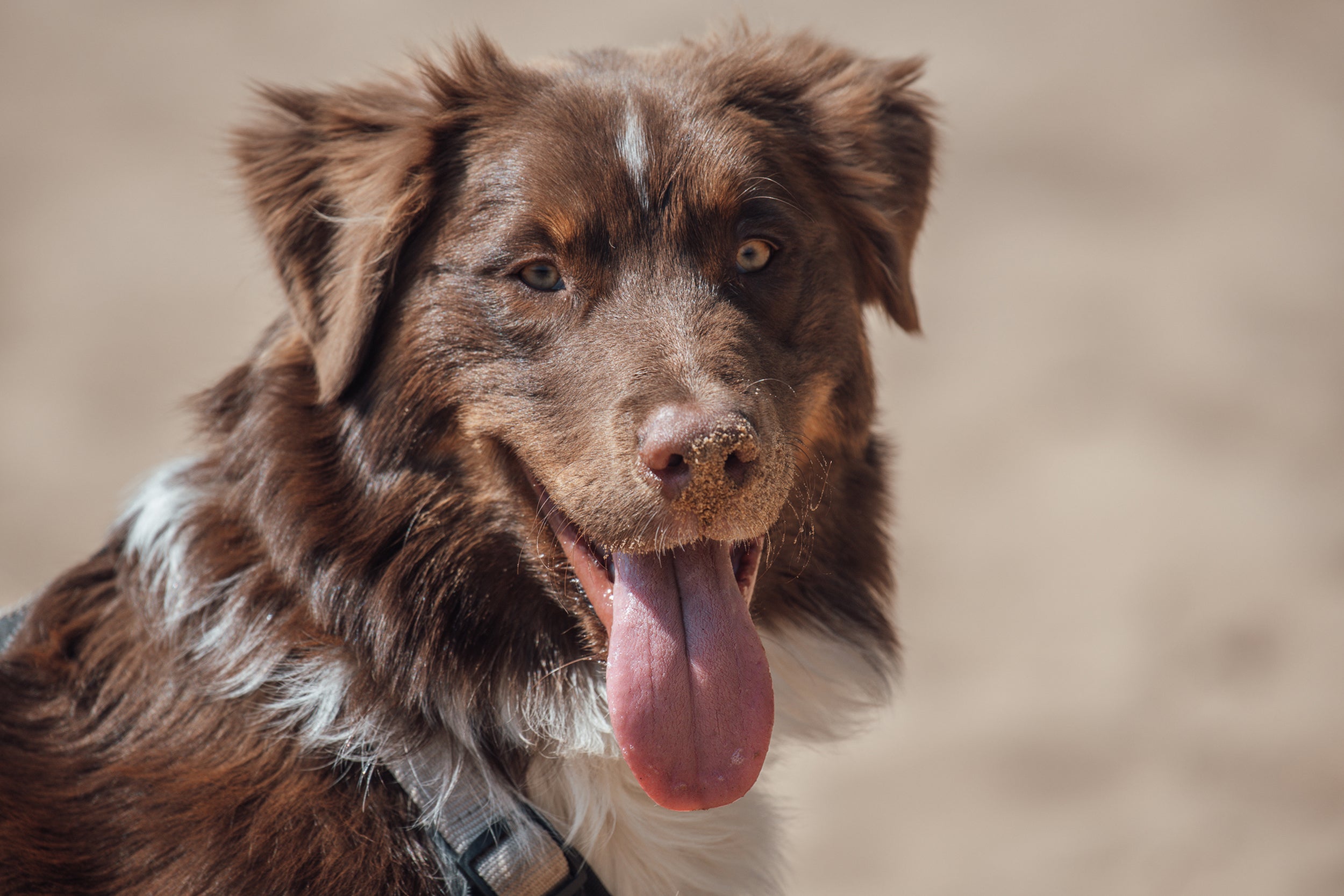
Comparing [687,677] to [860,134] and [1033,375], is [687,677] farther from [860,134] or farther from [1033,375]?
[1033,375]

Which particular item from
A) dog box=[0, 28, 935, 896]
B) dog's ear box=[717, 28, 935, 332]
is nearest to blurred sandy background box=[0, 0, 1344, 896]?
dog box=[0, 28, 935, 896]

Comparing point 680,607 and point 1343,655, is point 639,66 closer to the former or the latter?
point 680,607

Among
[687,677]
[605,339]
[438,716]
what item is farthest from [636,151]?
Result: [438,716]

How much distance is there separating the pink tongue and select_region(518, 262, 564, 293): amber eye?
2.29 feet

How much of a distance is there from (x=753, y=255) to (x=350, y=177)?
1051 millimetres

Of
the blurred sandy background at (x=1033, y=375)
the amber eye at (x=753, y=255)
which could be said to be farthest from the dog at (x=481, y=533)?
the blurred sandy background at (x=1033, y=375)

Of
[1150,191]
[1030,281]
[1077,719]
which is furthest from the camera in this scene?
[1150,191]

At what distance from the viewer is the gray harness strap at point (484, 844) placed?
2.88 m

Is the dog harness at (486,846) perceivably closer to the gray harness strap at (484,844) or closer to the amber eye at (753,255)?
the gray harness strap at (484,844)

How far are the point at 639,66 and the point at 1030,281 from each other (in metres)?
7.66

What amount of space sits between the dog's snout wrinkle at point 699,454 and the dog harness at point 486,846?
33.5 inches

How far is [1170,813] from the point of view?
6.35 m

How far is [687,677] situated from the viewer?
2.89 metres

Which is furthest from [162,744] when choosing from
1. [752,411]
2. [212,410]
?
[752,411]
